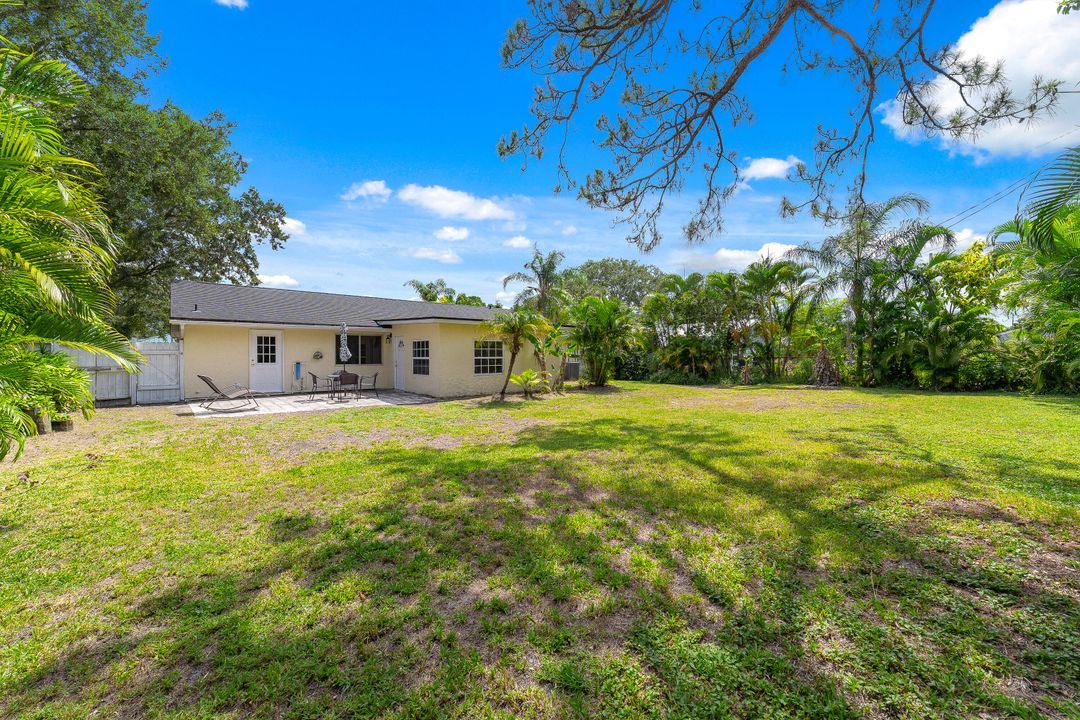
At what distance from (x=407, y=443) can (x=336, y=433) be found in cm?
179

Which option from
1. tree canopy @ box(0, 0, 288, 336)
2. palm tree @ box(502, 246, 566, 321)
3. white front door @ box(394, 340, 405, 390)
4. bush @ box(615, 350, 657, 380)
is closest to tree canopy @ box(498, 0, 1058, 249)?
white front door @ box(394, 340, 405, 390)

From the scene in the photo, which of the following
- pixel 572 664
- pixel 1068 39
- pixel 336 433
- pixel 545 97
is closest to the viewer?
pixel 572 664

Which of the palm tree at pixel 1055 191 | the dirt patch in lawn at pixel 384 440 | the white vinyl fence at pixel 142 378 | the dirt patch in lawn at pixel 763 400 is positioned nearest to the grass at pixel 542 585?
the dirt patch in lawn at pixel 384 440

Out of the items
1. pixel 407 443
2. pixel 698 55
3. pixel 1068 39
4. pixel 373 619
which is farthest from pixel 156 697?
pixel 1068 39

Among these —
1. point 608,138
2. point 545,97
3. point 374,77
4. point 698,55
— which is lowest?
point 608,138

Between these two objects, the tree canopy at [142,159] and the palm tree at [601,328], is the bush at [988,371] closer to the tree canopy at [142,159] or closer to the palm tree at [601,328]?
the palm tree at [601,328]

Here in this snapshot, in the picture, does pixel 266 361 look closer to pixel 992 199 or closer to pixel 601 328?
pixel 601 328

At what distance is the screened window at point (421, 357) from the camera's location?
1445 centimetres

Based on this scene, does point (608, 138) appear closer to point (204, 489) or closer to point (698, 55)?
point (698, 55)

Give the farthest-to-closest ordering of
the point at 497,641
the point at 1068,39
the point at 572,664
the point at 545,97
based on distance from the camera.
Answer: the point at 545,97 → the point at 1068,39 → the point at 497,641 → the point at 572,664

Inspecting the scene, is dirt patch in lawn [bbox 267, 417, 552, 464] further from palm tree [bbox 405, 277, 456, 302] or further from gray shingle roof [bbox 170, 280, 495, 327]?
palm tree [bbox 405, 277, 456, 302]

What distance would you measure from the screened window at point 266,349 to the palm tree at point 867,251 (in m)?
20.5

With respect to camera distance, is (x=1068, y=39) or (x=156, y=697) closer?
(x=156, y=697)

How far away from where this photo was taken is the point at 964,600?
2.87m
